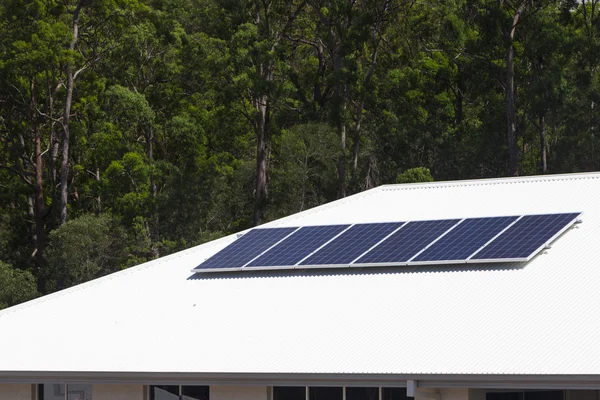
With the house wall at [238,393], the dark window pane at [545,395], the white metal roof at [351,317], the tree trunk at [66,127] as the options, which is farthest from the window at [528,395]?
the tree trunk at [66,127]

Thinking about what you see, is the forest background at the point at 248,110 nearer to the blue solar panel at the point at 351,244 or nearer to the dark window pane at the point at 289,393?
the blue solar panel at the point at 351,244

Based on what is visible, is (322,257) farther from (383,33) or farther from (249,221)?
(383,33)

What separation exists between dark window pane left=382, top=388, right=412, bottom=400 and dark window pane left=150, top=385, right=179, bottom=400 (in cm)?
485

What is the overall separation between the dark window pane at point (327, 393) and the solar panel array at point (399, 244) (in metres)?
4.38

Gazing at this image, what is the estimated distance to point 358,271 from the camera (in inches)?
1075

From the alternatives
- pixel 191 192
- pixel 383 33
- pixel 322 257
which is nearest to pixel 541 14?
pixel 383 33

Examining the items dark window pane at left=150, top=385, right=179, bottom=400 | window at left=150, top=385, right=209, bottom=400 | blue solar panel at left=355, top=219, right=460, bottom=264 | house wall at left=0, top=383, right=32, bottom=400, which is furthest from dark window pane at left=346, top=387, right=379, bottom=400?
house wall at left=0, top=383, right=32, bottom=400

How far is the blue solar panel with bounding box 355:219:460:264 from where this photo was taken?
27.1 metres

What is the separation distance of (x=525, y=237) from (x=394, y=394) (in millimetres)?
5646

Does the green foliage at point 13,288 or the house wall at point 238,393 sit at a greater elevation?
the green foliage at point 13,288

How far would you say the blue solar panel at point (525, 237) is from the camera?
25.2 meters

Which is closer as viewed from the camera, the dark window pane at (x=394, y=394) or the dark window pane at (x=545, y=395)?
the dark window pane at (x=545, y=395)

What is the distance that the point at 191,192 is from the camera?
2424 inches

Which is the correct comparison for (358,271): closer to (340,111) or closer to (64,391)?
(64,391)
